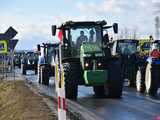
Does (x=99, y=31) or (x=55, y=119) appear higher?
(x=99, y=31)

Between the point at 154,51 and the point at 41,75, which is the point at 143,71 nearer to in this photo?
the point at 154,51

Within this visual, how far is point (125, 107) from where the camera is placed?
64.9ft

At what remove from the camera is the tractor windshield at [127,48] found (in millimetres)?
31742

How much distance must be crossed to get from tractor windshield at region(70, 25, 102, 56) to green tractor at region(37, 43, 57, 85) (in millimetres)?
11578

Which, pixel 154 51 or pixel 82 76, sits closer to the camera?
pixel 82 76

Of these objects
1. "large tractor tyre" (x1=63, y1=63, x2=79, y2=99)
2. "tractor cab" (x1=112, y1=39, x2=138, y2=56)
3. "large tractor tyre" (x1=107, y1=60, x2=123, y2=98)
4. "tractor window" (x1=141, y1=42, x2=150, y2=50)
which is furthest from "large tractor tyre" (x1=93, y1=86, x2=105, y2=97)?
"tractor window" (x1=141, y1=42, x2=150, y2=50)

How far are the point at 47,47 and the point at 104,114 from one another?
72.7 ft

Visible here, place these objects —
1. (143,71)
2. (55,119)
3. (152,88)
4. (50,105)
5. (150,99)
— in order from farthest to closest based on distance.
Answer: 1. (143,71)
2. (152,88)
3. (150,99)
4. (50,105)
5. (55,119)

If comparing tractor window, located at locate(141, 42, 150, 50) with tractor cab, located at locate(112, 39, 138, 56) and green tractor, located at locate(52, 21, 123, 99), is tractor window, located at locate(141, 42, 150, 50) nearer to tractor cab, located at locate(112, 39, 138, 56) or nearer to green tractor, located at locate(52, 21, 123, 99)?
tractor cab, located at locate(112, 39, 138, 56)

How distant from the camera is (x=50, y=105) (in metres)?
20.5

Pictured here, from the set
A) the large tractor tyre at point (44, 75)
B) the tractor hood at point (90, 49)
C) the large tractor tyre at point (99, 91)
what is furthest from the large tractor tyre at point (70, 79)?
the large tractor tyre at point (44, 75)

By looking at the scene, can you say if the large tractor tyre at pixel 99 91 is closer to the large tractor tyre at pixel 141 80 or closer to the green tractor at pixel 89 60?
the green tractor at pixel 89 60

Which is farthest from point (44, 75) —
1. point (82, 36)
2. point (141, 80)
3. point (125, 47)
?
point (82, 36)

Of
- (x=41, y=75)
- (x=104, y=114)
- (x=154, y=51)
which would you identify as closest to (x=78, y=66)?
(x=154, y=51)
